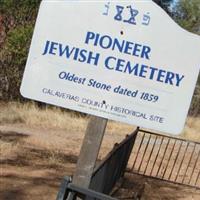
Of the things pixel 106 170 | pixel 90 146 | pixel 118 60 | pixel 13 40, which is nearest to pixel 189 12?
pixel 13 40

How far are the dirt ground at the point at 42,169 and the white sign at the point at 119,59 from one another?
4.25 m

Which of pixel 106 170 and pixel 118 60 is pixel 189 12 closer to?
pixel 106 170

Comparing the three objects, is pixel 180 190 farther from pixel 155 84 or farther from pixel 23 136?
pixel 155 84

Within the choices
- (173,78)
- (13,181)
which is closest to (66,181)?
(173,78)

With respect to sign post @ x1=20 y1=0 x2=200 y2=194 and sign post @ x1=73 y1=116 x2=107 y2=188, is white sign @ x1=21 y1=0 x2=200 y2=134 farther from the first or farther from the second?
sign post @ x1=73 y1=116 x2=107 y2=188

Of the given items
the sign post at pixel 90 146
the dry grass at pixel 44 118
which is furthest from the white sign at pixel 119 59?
the dry grass at pixel 44 118

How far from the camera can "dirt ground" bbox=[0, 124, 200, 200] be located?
27.9ft

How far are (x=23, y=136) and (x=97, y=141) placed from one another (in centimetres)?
879

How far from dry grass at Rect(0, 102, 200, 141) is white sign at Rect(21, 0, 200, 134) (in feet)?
34.4

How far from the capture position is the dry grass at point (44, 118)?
15.0 m

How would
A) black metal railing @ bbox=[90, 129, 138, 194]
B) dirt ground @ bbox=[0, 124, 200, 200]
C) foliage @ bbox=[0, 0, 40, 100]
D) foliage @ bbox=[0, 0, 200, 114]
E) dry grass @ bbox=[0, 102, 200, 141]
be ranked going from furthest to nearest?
foliage @ bbox=[0, 0, 40, 100], foliage @ bbox=[0, 0, 200, 114], dry grass @ bbox=[0, 102, 200, 141], dirt ground @ bbox=[0, 124, 200, 200], black metal railing @ bbox=[90, 129, 138, 194]

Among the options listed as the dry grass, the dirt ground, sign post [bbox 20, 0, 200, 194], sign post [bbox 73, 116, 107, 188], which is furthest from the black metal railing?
the dry grass

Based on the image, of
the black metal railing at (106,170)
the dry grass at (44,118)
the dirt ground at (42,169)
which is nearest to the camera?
the black metal railing at (106,170)

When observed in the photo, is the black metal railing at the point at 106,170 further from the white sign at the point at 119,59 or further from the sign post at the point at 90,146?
the white sign at the point at 119,59
